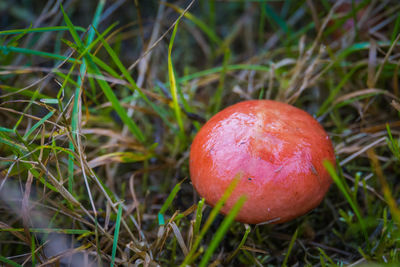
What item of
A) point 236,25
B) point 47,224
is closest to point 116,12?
point 236,25

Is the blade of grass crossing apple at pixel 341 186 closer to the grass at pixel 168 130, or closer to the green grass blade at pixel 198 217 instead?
the grass at pixel 168 130

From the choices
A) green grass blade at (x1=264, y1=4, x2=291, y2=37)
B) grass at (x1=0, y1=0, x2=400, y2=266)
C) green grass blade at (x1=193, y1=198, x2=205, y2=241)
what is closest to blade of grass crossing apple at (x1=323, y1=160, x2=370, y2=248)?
grass at (x1=0, y1=0, x2=400, y2=266)

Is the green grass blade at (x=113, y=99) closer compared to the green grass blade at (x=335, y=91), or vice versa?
the green grass blade at (x=113, y=99)

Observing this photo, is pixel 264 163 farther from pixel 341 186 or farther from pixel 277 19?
pixel 277 19

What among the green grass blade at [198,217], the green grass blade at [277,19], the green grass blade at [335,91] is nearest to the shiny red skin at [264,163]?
the green grass blade at [198,217]

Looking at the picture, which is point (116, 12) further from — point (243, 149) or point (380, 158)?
point (380, 158)

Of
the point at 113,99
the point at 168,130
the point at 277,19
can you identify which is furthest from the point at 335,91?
the point at 113,99
